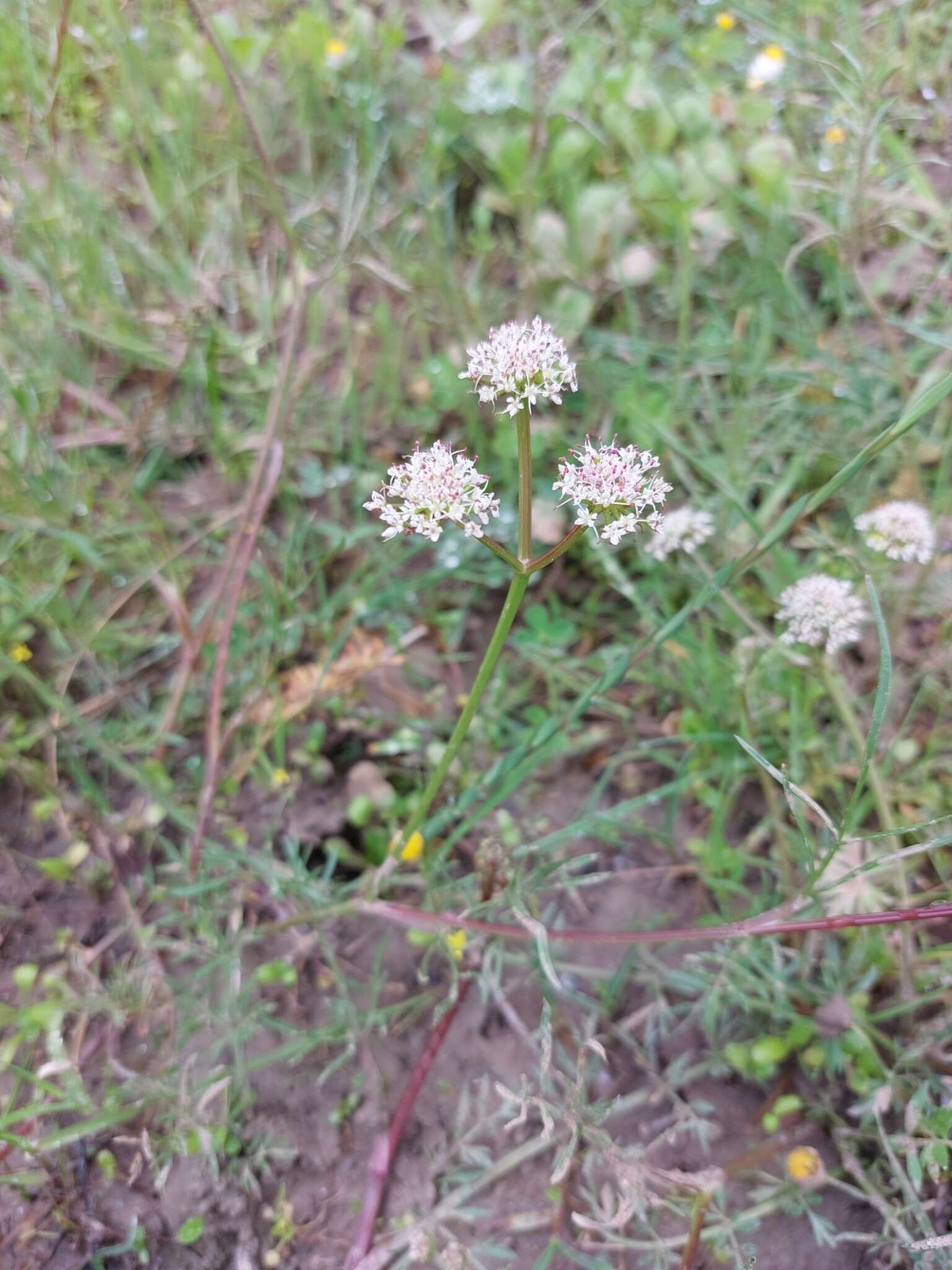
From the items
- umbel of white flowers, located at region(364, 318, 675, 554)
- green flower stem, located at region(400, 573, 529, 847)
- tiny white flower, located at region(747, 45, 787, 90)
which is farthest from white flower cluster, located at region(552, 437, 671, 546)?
tiny white flower, located at region(747, 45, 787, 90)

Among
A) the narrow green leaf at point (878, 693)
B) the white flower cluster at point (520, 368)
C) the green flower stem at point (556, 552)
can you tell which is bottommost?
the narrow green leaf at point (878, 693)

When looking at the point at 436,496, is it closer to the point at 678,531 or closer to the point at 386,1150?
the point at 678,531

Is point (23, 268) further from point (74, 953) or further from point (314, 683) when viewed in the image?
point (74, 953)

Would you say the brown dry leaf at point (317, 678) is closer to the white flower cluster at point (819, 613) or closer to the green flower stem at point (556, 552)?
the white flower cluster at point (819, 613)

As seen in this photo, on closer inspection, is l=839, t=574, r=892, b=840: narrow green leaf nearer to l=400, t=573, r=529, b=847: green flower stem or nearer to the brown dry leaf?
l=400, t=573, r=529, b=847: green flower stem

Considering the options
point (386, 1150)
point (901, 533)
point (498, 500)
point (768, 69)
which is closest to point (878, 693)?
point (498, 500)

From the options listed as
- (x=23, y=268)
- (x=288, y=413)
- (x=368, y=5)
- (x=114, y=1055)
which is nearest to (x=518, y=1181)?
(x=114, y=1055)

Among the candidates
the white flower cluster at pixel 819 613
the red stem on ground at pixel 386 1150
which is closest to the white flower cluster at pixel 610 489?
the white flower cluster at pixel 819 613
